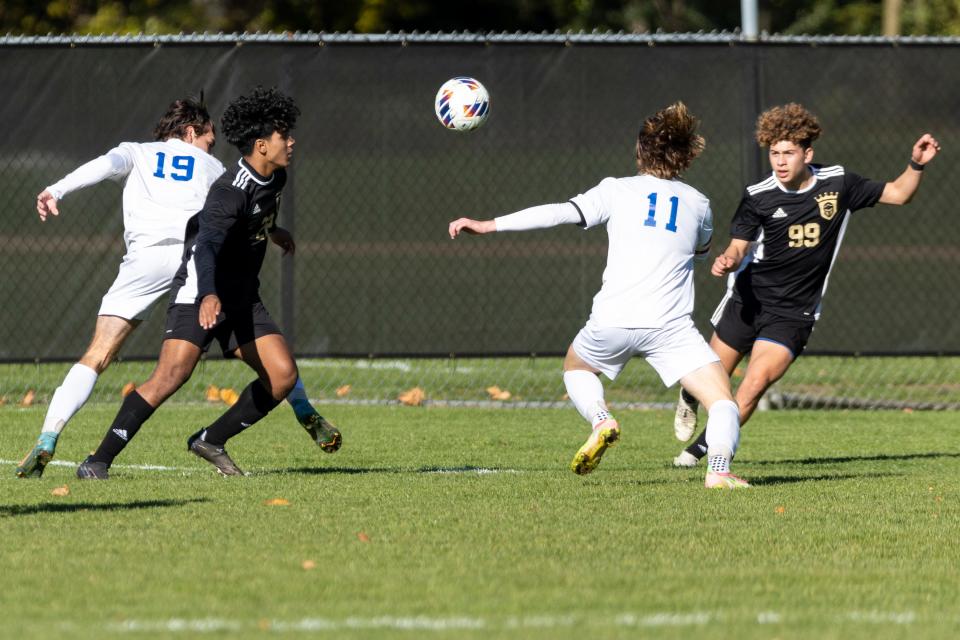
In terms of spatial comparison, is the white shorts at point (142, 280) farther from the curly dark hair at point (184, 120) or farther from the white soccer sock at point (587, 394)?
the white soccer sock at point (587, 394)

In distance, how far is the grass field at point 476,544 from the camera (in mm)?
5129

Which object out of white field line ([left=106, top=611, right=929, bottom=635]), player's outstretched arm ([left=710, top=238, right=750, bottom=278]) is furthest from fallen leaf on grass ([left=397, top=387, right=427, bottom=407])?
white field line ([left=106, top=611, right=929, bottom=635])

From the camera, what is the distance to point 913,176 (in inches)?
360

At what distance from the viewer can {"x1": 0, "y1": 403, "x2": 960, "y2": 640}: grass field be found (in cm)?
513

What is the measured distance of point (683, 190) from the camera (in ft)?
25.9

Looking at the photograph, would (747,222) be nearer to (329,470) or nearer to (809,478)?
(809,478)

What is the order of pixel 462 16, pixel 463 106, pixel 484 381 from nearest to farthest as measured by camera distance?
1. pixel 463 106
2. pixel 484 381
3. pixel 462 16

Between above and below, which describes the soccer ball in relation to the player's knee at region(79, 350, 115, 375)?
above

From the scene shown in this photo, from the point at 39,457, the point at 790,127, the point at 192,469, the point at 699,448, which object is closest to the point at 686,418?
the point at 699,448

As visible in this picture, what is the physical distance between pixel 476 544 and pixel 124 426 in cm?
260

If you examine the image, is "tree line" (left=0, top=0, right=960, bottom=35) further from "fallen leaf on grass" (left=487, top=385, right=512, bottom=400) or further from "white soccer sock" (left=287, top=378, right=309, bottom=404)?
"white soccer sock" (left=287, top=378, right=309, bottom=404)

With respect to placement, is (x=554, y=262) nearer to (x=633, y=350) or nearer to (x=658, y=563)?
(x=633, y=350)

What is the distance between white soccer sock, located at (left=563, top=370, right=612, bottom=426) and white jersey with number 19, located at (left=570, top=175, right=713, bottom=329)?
1.08 feet

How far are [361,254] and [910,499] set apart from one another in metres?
5.34
